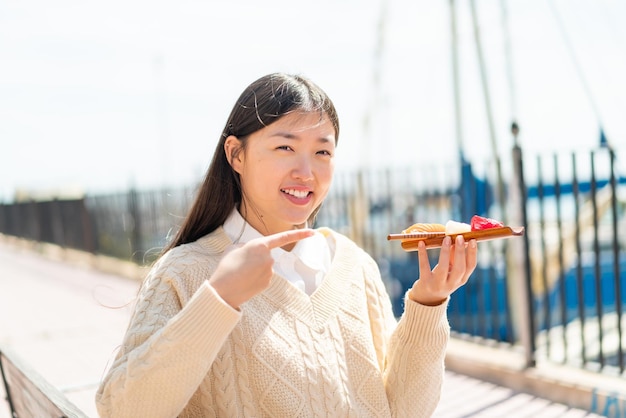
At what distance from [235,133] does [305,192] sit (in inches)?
10.3

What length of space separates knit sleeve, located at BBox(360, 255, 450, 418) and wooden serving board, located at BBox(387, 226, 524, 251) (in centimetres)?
19

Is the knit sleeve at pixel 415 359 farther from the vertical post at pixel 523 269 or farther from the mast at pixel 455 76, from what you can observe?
the mast at pixel 455 76

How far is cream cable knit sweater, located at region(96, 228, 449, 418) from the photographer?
4.40 ft

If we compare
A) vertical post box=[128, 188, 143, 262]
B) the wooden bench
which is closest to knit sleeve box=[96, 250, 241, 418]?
the wooden bench

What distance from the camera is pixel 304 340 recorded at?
164 cm

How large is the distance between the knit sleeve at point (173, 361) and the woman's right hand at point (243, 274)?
24 mm

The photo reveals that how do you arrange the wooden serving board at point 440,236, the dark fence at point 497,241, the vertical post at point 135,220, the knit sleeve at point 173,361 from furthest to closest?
the vertical post at point 135,220
the dark fence at point 497,241
the wooden serving board at point 440,236
the knit sleeve at point 173,361

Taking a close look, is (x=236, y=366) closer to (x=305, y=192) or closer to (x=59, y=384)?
(x=305, y=192)

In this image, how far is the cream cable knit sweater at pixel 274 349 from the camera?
1342 millimetres

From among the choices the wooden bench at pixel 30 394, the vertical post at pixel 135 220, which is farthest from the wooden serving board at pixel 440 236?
the vertical post at pixel 135 220

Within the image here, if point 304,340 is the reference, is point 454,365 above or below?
below

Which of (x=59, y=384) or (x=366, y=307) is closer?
(x=366, y=307)

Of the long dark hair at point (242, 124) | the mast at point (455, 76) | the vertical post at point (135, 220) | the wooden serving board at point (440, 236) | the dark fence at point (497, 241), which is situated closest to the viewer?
the wooden serving board at point (440, 236)

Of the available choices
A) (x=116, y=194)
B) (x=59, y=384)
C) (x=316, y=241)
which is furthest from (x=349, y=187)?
(x=116, y=194)
